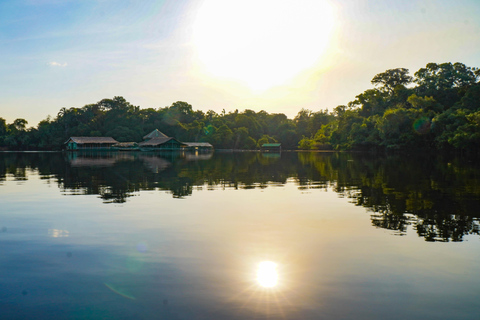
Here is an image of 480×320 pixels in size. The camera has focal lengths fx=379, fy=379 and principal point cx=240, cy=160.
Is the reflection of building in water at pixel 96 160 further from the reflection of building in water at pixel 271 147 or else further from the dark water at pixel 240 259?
the reflection of building in water at pixel 271 147

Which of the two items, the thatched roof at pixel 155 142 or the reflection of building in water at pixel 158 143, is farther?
the reflection of building in water at pixel 158 143

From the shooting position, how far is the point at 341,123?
91.4 meters

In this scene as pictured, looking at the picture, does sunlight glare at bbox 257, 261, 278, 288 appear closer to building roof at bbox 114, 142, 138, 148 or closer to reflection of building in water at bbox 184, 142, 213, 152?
building roof at bbox 114, 142, 138, 148

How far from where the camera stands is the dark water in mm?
5355

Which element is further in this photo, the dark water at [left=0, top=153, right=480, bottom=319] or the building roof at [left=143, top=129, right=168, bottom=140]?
the building roof at [left=143, top=129, right=168, bottom=140]

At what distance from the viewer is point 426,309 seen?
17.2ft

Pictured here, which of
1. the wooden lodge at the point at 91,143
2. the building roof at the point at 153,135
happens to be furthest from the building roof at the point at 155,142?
the wooden lodge at the point at 91,143

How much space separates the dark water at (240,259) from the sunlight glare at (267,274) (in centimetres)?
3

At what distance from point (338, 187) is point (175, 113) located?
11049 centimetres

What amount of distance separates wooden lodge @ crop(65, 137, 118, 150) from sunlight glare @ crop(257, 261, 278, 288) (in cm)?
9756

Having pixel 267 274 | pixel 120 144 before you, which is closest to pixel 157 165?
pixel 267 274

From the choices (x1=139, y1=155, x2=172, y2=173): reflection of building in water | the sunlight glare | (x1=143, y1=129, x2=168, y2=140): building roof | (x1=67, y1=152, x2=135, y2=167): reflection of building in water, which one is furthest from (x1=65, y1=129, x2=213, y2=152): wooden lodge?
the sunlight glare

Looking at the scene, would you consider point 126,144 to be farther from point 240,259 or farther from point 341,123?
point 240,259

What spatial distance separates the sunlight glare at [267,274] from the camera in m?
6.18
